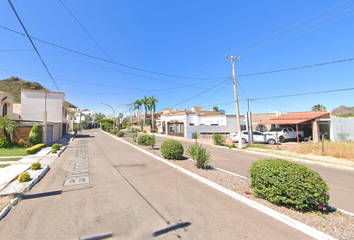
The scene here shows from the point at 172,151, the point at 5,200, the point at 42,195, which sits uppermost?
the point at 172,151

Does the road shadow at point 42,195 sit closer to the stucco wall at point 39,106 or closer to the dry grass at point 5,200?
the dry grass at point 5,200

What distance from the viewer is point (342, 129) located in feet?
56.4

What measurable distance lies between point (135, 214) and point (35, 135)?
16713 millimetres

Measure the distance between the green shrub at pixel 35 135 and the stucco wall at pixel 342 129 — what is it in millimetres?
31177

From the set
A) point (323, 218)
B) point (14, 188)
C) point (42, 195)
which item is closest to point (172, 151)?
point (42, 195)

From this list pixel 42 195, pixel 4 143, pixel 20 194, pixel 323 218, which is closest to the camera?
pixel 323 218

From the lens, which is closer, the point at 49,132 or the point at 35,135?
the point at 35,135

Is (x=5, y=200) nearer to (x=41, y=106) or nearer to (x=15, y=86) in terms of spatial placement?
(x=41, y=106)

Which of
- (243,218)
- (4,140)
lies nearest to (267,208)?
(243,218)

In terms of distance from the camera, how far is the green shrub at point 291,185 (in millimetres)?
3658

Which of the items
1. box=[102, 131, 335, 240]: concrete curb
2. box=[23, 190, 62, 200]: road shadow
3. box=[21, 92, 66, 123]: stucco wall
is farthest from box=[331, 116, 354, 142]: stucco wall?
box=[21, 92, 66, 123]: stucco wall

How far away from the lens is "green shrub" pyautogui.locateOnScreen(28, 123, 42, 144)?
48.3 ft

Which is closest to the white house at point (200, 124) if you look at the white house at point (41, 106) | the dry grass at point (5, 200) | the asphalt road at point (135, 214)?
the white house at point (41, 106)

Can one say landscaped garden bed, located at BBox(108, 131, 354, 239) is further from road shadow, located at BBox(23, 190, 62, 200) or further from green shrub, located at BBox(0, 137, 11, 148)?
green shrub, located at BBox(0, 137, 11, 148)
